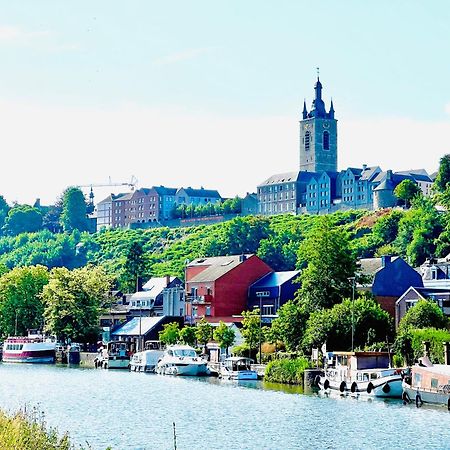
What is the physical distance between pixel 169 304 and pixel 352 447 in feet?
267

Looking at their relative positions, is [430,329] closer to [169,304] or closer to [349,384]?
[349,384]

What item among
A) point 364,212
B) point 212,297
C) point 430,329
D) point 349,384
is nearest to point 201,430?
Result: point 349,384

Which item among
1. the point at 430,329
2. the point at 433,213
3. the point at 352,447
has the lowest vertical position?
the point at 352,447

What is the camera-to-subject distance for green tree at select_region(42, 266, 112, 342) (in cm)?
12219

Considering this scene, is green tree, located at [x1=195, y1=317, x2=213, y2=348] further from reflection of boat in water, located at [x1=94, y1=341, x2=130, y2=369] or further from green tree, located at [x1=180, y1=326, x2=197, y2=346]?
reflection of boat in water, located at [x1=94, y1=341, x2=130, y2=369]

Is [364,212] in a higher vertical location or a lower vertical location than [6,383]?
higher

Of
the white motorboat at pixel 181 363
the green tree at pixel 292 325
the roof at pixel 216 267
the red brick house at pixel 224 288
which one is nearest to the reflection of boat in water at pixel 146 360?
the white motorboat at pixel 181 363

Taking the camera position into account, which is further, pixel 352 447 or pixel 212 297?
pixel 212 297

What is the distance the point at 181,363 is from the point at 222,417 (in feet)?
120

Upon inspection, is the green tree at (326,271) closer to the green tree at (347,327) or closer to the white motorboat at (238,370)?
the green tree at (347,327)

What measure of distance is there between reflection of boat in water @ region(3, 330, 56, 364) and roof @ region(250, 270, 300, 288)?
24.8m

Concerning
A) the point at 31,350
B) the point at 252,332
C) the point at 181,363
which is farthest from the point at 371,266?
the point at 31,350

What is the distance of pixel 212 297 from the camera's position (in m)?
116

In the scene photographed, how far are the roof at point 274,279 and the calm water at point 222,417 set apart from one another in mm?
32548
